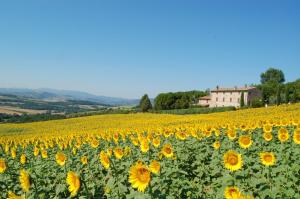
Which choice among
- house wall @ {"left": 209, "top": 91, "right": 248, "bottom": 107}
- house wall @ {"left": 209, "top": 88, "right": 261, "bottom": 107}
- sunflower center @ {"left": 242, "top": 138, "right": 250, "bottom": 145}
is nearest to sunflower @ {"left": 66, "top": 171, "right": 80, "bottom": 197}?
sunflower center @ {"left": 242, "top": 138, "right": 250, "bottom": 145}

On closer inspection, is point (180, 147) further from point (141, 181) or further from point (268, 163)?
point (141, 181)

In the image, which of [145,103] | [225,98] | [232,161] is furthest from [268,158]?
[225,98]

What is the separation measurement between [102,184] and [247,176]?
2.66 m

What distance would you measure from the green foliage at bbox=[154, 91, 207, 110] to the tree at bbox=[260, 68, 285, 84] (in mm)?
49452

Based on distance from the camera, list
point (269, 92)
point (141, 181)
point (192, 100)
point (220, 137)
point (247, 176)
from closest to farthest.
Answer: point (141, 181), point (247, 176), point (220, 137), point (269, 92), point (192, 100)

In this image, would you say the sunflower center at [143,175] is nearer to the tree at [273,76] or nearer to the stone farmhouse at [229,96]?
the stone farmhouse at [229,96]

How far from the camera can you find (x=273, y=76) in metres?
142

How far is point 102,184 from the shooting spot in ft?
23.1

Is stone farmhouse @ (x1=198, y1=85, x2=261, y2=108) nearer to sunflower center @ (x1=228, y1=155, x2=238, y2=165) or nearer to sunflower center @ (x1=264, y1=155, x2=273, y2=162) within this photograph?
sunflower center @ (x1=264, y1=155, x2=273, y2=162)

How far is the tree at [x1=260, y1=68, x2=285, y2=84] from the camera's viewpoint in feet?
461

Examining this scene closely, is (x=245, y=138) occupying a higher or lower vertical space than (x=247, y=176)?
higher

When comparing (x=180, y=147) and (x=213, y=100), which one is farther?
(x=213, y=100)

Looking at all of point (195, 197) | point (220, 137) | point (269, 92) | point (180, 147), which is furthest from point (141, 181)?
point (269, 92)

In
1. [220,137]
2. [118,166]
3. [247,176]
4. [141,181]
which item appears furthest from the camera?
[220,137]
